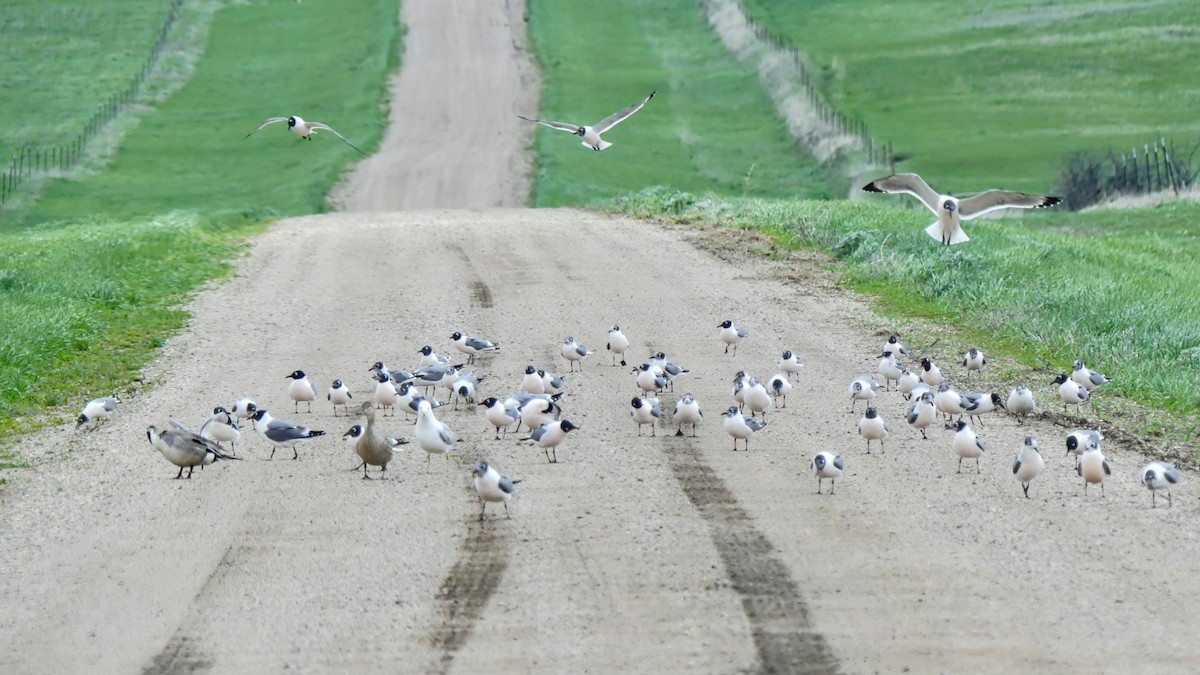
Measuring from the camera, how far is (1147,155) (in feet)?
155

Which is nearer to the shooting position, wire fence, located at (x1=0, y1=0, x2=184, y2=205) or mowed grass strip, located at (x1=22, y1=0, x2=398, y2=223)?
mowed grass strip, located at (x1=22, y1=0, x2=398, y2=223)

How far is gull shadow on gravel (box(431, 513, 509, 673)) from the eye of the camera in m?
10.7

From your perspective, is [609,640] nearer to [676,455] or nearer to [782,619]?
[782,619]

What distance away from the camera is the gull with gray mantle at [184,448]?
15.1m

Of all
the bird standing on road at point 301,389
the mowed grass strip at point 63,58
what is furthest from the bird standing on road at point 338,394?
the mowed grass strip at point 63,58

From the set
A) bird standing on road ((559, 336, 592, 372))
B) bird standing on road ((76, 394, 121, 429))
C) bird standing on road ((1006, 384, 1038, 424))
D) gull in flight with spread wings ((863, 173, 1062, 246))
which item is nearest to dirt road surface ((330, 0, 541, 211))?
gull in flight with spread wings ((863, 173, 1062, 246))

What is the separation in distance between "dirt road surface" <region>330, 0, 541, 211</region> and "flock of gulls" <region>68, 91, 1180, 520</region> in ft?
105

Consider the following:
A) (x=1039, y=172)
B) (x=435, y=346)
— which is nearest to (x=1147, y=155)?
(x=1039, y=172)

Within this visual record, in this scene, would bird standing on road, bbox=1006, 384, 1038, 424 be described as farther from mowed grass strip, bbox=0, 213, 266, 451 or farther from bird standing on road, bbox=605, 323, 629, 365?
mowed grass strip, bbox=0, 213, 266, 451

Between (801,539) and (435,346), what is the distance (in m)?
10.2

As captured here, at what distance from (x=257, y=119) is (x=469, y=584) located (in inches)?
2217

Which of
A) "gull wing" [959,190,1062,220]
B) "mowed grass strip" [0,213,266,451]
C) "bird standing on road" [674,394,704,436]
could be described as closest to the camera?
"bird standing on road" [674,394,704,436]

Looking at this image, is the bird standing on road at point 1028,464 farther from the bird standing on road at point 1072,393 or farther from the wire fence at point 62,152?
the wire fence at point 62,152

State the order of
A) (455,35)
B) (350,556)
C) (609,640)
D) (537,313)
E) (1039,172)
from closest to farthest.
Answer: (609,640) < (350,556) < (537,313) < (1039,172) < (455,35)
